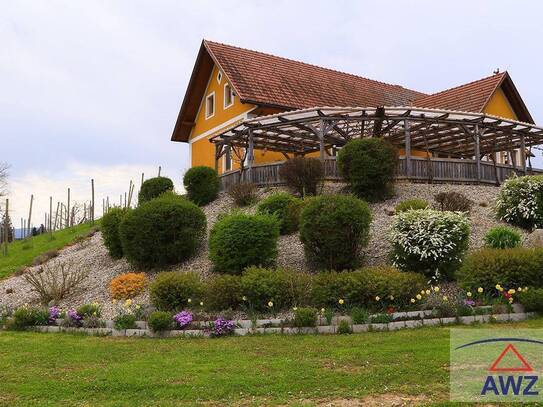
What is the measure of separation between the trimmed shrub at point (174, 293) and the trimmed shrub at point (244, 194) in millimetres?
6828

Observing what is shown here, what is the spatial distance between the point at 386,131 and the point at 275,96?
19.1ft

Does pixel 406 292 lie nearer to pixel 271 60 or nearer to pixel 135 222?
pixel 135 222

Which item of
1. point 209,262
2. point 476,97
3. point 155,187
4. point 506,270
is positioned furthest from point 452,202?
point 476,97

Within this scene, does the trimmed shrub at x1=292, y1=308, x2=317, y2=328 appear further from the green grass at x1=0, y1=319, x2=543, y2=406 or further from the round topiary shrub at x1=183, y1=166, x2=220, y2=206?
the round topiary shrub at x1=183, y1=166, x2=220, y2=206

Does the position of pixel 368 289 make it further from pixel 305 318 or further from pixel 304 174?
pixel 304 174

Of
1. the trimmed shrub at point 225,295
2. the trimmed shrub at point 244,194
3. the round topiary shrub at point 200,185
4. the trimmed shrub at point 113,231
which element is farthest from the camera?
the round topiary shrub at point 200,185

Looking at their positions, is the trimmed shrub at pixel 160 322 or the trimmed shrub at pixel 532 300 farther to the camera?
the trimmed shrub at pixel 160 322

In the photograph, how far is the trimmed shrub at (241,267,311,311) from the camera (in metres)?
10.0

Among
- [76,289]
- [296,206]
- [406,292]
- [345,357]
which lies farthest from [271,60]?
[345,357]

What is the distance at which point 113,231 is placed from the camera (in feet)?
51.2

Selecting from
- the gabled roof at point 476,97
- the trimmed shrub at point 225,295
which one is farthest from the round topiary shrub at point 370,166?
the gabled roof at point 476,97

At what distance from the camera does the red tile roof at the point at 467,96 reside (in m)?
25.6

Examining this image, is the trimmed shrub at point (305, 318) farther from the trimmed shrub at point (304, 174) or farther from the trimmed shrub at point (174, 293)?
the trimmed shrub at point (304, 174)

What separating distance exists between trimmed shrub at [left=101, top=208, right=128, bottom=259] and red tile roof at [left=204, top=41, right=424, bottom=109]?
9.62 m
